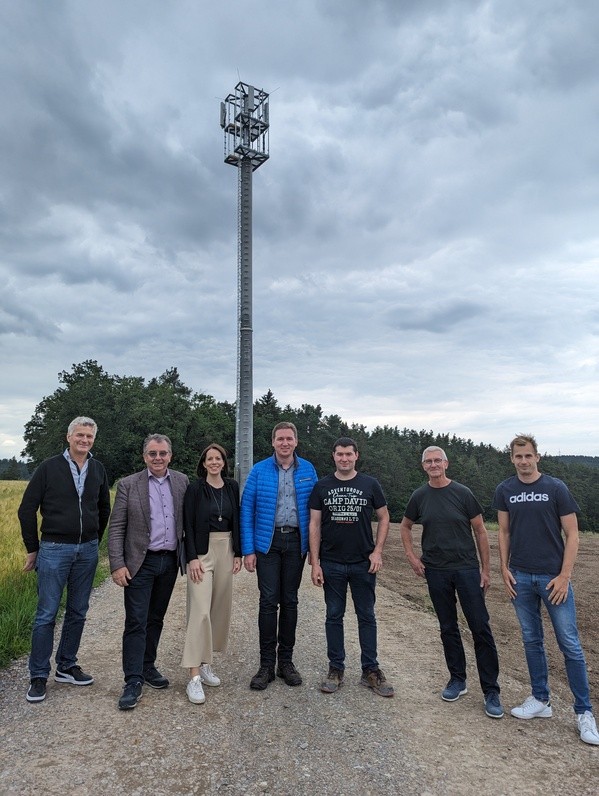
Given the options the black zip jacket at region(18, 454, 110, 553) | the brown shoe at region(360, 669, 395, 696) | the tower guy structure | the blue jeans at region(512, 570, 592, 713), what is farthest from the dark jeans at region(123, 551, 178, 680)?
the tower guy structure

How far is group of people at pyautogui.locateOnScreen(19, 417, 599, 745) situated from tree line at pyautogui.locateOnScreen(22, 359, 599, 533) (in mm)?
22378

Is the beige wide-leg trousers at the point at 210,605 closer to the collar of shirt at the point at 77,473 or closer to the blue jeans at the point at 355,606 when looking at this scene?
the blue jeans at the point at 355,606

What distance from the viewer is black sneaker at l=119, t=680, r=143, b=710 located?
446cm

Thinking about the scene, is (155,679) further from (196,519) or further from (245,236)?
(245,236)

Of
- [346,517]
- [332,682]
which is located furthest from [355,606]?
[346,517]

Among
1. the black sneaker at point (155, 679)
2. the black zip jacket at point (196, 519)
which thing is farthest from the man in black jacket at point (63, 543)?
the black zip jacket at point (196, 519)

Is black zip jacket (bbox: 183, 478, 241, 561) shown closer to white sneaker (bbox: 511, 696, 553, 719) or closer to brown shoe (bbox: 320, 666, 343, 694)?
brown shoe (bbox: 320, 666, 343, 694)

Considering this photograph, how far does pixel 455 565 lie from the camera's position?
4746 mm

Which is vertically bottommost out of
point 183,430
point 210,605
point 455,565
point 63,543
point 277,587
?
point 210,605

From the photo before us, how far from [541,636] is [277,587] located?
229 cm

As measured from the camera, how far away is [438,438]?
110 meters

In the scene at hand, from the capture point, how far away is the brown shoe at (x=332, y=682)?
16.1ft

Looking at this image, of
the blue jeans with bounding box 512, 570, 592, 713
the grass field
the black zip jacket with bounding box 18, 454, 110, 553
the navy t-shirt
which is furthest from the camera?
the grass field

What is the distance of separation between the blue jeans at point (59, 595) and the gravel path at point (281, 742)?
12.3 inches
